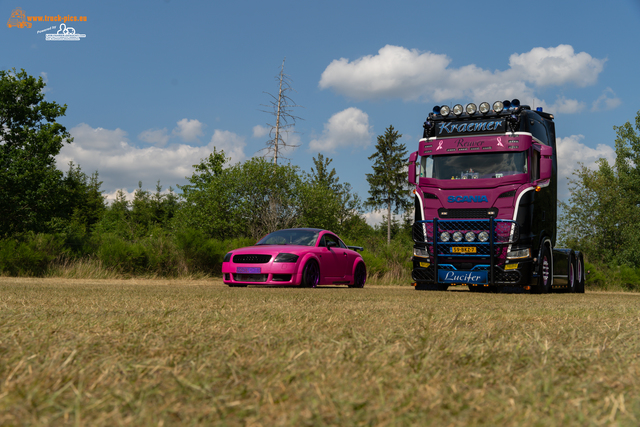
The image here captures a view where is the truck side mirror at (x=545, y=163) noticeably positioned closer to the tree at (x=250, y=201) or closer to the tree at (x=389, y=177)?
the tree at (x=250, y=201)

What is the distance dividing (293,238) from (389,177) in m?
53.9

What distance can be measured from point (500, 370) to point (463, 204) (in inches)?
419

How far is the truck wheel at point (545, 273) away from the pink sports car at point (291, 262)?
478 centimetres

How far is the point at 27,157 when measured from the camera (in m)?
30.2

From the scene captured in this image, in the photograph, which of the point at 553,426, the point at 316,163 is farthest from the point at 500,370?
the point at 316,163

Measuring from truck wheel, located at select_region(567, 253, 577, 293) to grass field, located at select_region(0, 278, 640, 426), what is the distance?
1299 centimetres

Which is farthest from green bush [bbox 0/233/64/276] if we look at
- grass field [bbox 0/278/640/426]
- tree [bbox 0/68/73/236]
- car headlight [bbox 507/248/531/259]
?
grass field [bbox 0/278/640/426]

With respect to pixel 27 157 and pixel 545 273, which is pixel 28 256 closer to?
pixel 27 157

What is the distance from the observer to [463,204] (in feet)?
42.0

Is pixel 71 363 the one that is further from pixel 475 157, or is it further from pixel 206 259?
pixel 206 259

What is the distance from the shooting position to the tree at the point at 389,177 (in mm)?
67500

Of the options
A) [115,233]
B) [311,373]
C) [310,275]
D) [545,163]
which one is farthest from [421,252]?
[115,233]

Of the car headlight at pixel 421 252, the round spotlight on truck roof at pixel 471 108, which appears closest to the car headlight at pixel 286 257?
the car headlight at pixel 421 252

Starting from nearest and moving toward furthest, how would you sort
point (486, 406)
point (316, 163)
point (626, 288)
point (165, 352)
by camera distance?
point (486, 406), point (165, 352), point (626, 288), point (316, 163)
